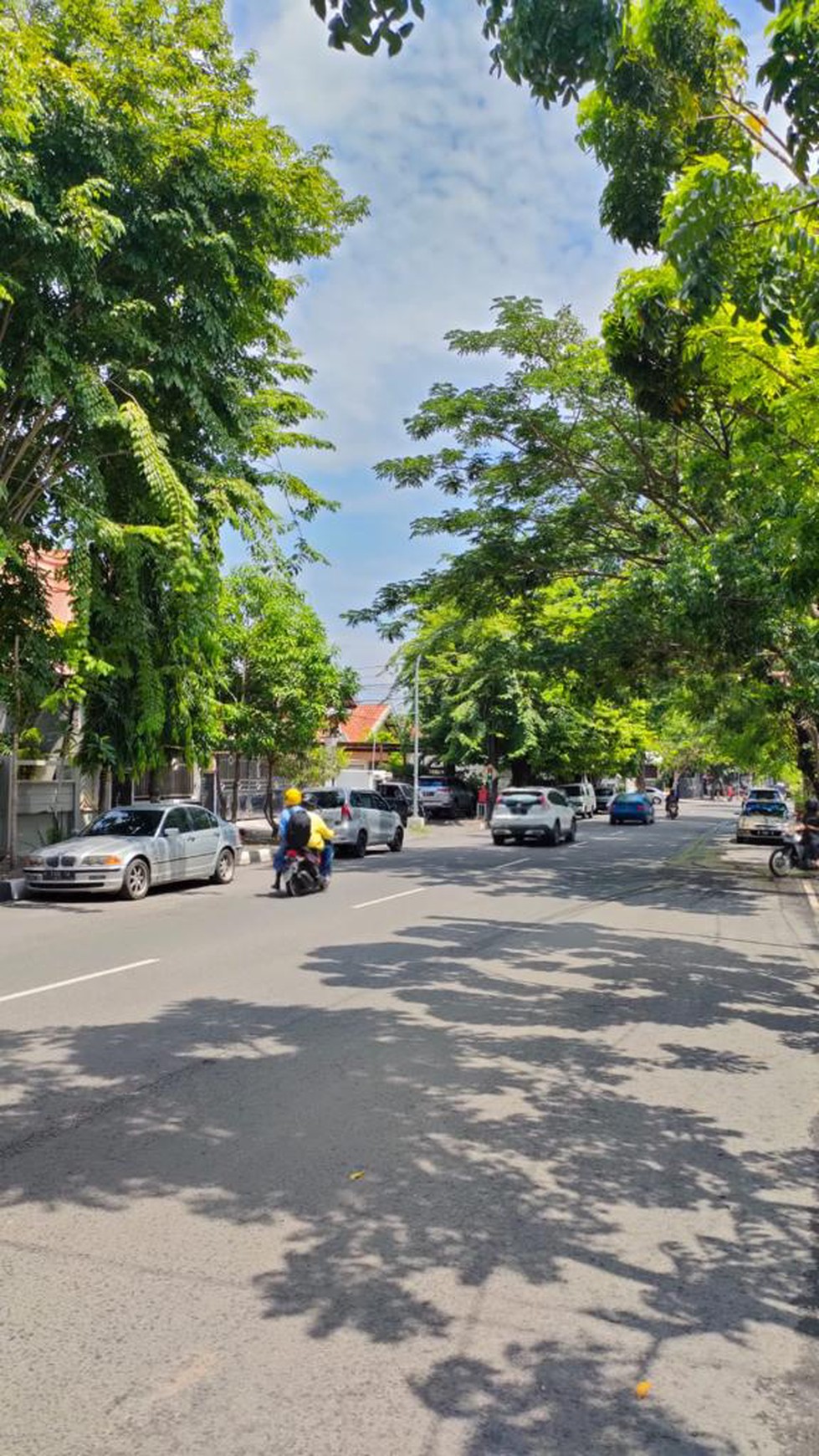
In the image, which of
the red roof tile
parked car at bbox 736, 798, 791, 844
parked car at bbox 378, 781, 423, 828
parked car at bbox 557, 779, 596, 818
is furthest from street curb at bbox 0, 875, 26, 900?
the red roof tile

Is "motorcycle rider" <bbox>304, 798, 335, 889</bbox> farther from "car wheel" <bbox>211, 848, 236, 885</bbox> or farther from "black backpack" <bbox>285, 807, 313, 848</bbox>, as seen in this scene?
"car wheel" <bbox>211, 848, 236, 885</bbox>

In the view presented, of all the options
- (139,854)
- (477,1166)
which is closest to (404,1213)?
(477,1166)

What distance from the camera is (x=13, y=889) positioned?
15617 millimetres

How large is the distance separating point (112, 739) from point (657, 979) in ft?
36.8

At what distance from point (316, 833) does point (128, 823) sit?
10.5 ft

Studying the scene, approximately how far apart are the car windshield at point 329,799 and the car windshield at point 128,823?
6.62m

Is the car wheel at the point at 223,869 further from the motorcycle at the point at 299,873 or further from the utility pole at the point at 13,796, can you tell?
the utility pole at the point at 13,796

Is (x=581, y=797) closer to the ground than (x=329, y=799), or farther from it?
closer to the ground

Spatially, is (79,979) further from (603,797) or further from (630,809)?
(603,797)

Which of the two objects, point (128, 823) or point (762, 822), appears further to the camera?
point (762, 822)

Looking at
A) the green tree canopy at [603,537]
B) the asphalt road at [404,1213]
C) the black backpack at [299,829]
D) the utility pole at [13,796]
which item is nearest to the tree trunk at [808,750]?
the green tree canopy at [603,537]

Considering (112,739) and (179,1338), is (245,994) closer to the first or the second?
(179,1338)

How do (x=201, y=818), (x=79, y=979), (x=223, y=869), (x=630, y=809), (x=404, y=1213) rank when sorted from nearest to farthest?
(x=404, y=1213), (x=79, y=979), (x=201, y=818), (x=223, y=869), (x=630, y=809)

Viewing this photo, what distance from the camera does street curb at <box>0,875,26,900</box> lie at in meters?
15.6
